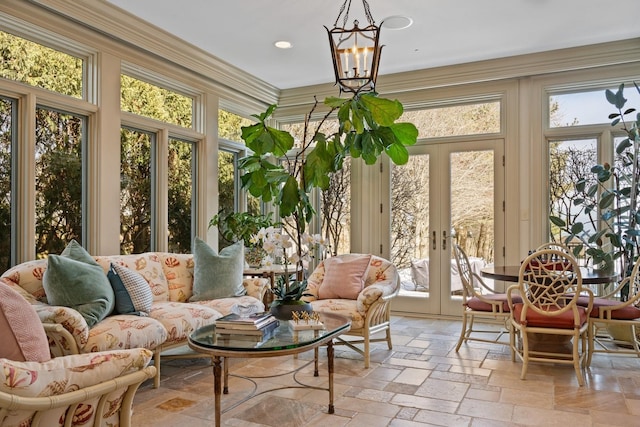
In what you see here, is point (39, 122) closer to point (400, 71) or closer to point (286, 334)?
Result: point (286, 334)

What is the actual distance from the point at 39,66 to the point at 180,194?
1890 mm

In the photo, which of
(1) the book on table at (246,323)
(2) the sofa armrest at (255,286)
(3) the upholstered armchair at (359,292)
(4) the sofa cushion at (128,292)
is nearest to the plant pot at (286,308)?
(1) the book on table at (246,323)

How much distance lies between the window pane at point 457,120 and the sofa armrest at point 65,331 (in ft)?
14.9

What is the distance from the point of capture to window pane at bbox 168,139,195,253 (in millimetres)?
5281

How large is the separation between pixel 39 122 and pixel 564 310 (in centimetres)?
424

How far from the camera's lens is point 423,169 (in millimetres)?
6172

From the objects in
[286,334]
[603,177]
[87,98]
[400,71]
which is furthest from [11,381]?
[400,71]

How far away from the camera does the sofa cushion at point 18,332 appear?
167 centimetres

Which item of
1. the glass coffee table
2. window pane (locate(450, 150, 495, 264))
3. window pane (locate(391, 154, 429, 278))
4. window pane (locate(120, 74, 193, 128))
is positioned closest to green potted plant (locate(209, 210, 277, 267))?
window pane (locate(120, 74, 193, 128))

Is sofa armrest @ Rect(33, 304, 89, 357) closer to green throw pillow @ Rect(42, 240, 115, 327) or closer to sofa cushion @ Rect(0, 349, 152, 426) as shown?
green throw pillow @ Rect(42, 240, 115, 327)

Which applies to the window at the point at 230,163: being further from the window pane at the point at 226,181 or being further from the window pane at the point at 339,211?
the window pane at the point at 339,211

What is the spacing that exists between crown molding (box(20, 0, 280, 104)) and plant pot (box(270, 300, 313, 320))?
280cm

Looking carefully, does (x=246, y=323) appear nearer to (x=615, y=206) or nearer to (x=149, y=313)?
(x=149, y=313)

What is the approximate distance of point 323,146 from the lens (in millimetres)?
4773
